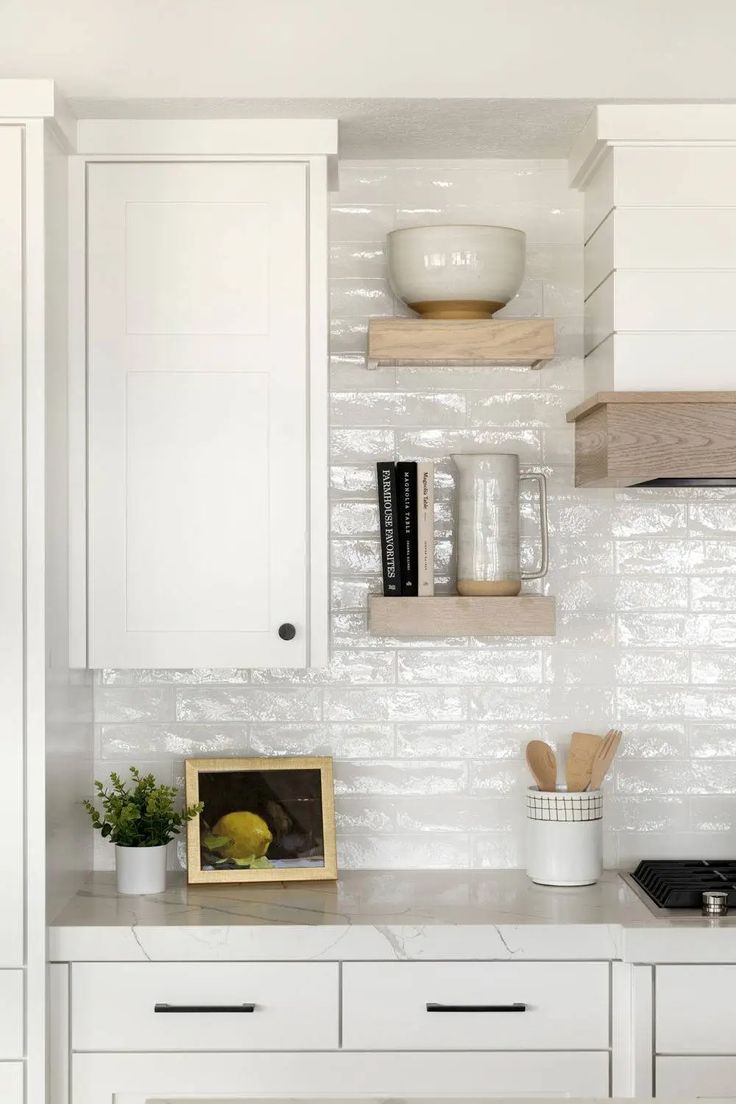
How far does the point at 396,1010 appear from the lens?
2.26 m

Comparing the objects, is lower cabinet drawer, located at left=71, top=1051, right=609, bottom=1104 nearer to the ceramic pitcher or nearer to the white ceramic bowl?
the ceramic pitcher

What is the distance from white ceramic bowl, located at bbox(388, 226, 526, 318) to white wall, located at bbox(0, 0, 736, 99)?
0.91 ft

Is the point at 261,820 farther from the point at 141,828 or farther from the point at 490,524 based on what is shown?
the point at 490,524

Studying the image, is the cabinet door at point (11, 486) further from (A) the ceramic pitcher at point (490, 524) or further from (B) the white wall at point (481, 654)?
(A) the ceramic pitcher at point (490, 524)

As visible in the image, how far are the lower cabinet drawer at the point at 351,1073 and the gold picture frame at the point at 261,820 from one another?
0.40 m

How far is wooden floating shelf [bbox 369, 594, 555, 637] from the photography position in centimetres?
250

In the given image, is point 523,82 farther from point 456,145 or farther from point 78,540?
point 78,540


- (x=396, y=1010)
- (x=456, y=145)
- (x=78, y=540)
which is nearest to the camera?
(x=396, y=1010)

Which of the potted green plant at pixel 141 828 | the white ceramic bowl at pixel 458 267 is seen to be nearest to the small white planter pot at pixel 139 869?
the potted green plant at pixel 141 828

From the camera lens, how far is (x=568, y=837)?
252 cm

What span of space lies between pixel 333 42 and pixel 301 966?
1738 millimetres

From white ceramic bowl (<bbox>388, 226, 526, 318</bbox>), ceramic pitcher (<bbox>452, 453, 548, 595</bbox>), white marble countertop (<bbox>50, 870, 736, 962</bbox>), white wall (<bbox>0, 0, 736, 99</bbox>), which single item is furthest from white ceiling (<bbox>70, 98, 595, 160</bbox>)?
white marble countertop (<bbox>50, 870, 736, 962</bbox>)

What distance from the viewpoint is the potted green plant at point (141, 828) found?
2.48 meters

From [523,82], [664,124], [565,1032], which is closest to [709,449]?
[664,124]
